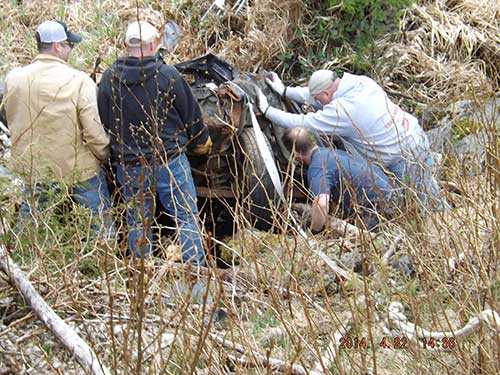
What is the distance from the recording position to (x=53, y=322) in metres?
3.11

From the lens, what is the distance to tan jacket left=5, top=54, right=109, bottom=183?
4824 mm

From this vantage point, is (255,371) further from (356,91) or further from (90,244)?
(356,91)

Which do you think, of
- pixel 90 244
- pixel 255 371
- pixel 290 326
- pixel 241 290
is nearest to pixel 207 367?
pixel 255 371

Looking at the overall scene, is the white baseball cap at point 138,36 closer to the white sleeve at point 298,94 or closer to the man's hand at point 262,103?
the man's hand at point 262,103

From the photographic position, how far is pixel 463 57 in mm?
8281

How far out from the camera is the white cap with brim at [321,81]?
586cm

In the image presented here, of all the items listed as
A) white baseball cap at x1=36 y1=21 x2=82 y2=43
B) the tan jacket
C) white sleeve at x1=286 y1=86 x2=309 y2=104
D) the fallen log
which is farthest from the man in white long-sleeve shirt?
the fallen log

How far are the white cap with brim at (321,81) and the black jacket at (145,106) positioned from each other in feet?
3.98

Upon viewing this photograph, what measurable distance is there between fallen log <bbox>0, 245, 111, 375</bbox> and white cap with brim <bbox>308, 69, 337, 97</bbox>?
10.7ft

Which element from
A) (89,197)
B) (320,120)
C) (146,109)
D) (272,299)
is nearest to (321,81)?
(320,120)

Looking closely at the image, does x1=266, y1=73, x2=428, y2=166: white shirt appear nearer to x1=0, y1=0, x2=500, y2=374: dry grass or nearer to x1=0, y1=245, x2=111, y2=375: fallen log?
x1=0, y1=0, x2=500, y2=374: dry grass

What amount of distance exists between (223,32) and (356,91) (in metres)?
3.25

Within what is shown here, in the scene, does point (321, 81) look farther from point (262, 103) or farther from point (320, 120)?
point (262, 103)

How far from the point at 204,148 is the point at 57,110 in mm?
1123
